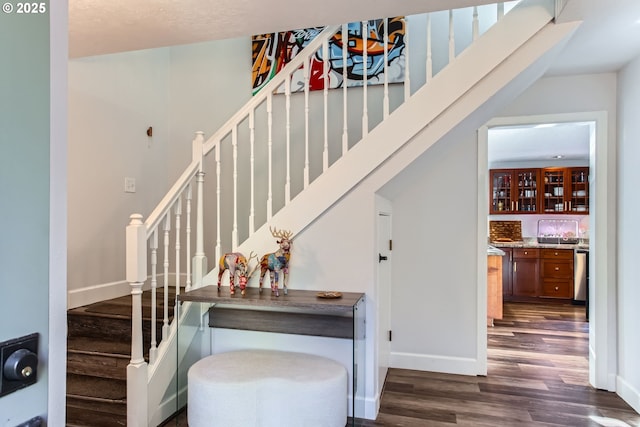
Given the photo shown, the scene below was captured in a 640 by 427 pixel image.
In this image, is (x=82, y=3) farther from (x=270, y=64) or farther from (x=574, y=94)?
(x=574, y=94)

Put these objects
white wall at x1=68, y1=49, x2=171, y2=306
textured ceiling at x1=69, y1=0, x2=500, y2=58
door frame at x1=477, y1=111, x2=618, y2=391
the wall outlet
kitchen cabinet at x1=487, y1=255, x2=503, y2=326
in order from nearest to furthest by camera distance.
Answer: textured ceiling at x1=69, y1=0, x2=500, y2=58
door frame at x1=477, y1=111, x2=618, y2=391
white wall at x1=68, y1=49, x2=171, y2=306
the wall outlet
kitchen cabinet at x1=487, y1=255, x2=503, y2=326

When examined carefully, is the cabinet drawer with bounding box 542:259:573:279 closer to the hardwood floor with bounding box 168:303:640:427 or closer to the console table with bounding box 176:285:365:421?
the hardwood floor with bounding box 168:303:640:427

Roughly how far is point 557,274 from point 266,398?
5525 millimetres

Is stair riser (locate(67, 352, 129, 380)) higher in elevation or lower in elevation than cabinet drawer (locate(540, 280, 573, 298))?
higher

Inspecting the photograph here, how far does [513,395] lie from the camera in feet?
8.81

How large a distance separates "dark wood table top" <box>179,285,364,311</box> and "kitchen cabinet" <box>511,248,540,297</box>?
4.67 metres

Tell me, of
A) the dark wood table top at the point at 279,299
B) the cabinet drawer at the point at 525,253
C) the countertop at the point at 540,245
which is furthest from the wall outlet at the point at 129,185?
the cabinet drawer at the point at 525,253

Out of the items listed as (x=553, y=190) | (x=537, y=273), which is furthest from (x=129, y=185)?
(x=553, y=190)

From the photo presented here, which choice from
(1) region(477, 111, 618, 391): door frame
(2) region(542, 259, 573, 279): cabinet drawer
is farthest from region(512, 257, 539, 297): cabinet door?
(1) region(477, 111, 618, 391): door frame

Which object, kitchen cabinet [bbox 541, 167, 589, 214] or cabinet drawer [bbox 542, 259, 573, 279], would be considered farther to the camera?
kitchen cabinet [bbox 541, 167, 589, 214]

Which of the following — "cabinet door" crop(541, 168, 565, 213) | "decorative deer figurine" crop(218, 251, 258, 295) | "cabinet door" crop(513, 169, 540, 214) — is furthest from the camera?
"cabinet door" crop(513, 169, 540, 214)

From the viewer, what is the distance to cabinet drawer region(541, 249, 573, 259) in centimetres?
577

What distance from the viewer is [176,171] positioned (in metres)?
3.89

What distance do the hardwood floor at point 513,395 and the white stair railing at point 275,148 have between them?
146 centimetres
